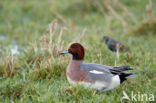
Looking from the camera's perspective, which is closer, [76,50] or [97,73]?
[97,73]

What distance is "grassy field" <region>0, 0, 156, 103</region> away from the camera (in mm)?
3522

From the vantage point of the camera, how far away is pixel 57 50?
4.68m

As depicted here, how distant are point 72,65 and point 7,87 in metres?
0.79

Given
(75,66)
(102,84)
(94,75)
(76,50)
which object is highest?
(76,50)

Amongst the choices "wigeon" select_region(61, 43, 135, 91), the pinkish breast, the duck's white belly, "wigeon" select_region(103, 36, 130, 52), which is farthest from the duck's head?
"wigeon" select_region(103, 36, 130, 52)

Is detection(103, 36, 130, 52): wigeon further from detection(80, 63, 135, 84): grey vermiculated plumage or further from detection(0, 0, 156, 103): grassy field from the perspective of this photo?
detection(80, 63, 135, 84): grey vermiculated plumage

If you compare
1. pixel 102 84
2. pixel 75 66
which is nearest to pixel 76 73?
pixel 75 66

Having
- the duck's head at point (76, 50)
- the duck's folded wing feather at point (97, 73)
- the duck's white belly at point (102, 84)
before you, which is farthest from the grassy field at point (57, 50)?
the duck's head at point (76, 50)

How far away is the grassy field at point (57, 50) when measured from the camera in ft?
11.6

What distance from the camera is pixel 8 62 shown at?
4.33 m

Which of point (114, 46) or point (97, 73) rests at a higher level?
point (114, 46)

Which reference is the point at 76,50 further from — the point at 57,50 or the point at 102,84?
the point at 57,50

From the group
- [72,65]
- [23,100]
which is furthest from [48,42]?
[23,100]

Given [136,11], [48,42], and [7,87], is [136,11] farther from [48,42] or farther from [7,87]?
[7,87]
